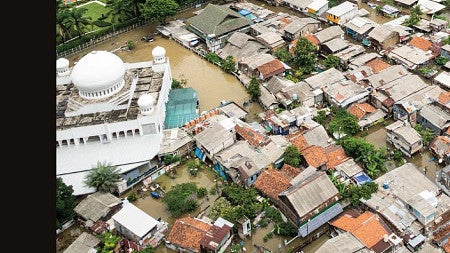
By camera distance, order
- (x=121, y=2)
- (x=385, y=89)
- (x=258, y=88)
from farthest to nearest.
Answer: (x=121, y=2), (x=258, y=88), (x=385, y=89)

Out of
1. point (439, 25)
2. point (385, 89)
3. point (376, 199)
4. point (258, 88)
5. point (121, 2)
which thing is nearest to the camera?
point (376, 199)

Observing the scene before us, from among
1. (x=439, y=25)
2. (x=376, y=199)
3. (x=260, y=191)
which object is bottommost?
(x=260, y=191)

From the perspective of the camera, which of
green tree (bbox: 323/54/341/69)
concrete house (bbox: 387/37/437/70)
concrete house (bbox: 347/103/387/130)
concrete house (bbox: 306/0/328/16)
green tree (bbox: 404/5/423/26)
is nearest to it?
concrete house (bbox: 347/103/387/130)

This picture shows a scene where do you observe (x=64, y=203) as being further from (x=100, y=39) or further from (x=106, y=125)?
(x=100, y=39)

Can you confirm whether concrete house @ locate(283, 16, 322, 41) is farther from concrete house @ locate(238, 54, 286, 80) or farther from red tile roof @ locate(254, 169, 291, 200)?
red tile roof @ locate(254, 169, 291, 200)

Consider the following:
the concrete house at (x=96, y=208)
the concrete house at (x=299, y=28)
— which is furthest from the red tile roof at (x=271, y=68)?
the concrete house at (x=96, y=208)

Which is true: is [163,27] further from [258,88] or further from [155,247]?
[155,247]

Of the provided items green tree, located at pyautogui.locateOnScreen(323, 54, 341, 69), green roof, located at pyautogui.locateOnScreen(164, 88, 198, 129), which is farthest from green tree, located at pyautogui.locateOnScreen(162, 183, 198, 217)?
green tree, located at pyautogui.locateOnScreen(323, 54, 341, 69)

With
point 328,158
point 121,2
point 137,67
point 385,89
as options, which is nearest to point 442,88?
point 385,89
